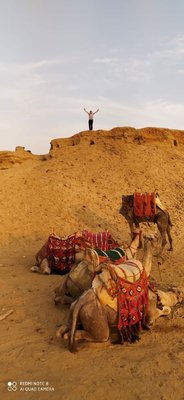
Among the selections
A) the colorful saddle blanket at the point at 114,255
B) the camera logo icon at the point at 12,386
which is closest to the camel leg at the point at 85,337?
the camera logo icon at the point at 12,386

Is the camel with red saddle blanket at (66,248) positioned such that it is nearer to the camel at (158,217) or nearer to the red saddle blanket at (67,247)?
the red saddle blanket at (67,247)

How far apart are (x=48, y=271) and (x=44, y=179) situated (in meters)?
8.95

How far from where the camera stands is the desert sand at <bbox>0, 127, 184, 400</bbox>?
4184 millimetres

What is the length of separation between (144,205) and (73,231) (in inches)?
134

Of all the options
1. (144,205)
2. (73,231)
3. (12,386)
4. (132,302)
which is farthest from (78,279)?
(73,231)

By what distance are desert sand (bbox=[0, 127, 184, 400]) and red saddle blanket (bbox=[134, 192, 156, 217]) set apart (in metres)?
1.41

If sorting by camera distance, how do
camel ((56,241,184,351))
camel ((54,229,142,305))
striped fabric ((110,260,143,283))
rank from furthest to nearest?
1. camel ((54,229,142,305))
2. striped fabric ((110,260,143,283))
3. camel ((56,241,184,351))

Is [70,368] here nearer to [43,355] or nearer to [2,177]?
[43,355]

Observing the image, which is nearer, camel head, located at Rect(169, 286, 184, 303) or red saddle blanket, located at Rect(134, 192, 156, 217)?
camel head, located at Rect(169, 286, 184, 303)

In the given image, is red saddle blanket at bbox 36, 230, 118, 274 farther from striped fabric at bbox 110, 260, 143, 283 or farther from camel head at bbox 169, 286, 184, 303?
striped fabric at bbox 110, 260, 143, 283

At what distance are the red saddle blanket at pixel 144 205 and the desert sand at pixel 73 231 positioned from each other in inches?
55.4

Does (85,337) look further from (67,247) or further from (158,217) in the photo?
(158,217)

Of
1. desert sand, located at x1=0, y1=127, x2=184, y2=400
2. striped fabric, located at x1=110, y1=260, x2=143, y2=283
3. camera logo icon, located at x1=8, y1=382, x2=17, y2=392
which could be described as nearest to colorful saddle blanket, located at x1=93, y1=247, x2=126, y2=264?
striped fabric, located at x1=110, y1=260, x2=143, y2=283

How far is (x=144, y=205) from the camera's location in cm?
1084
